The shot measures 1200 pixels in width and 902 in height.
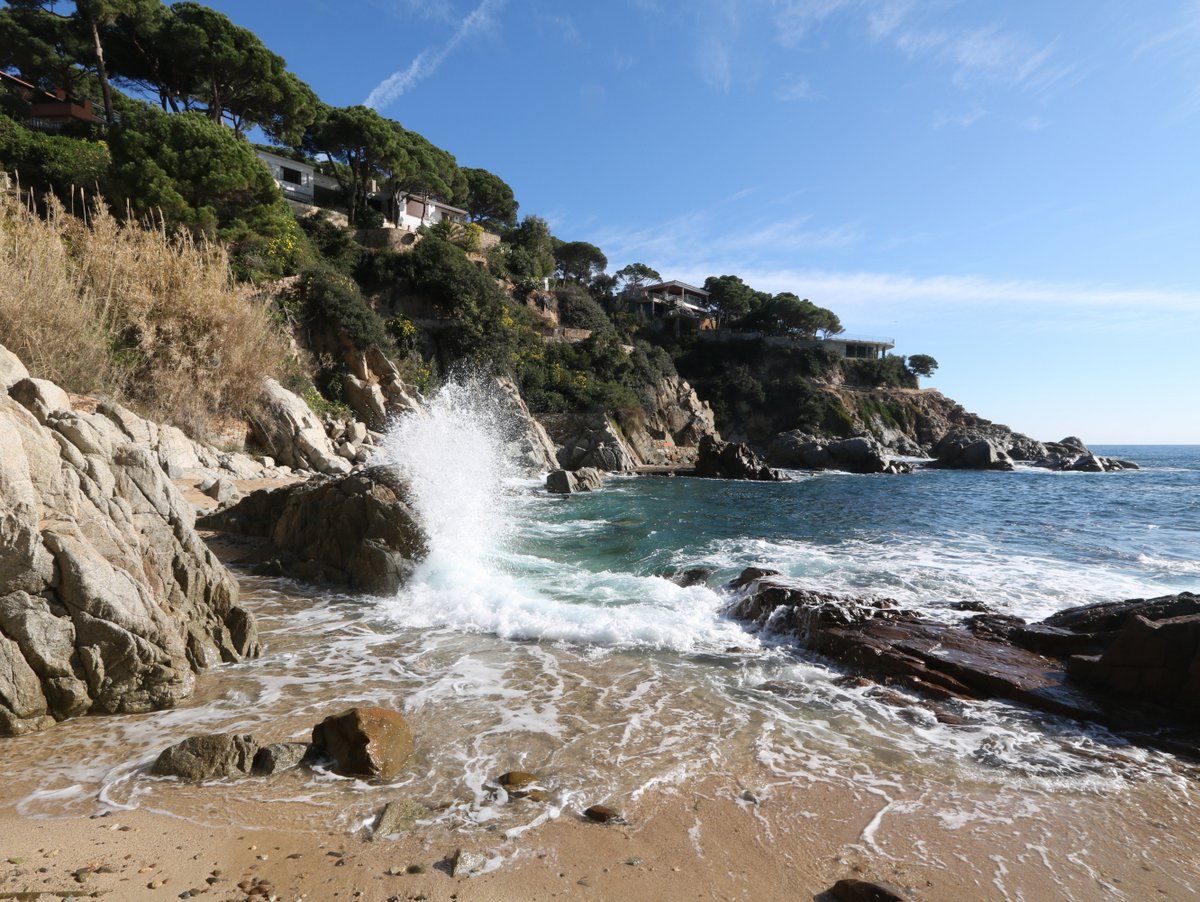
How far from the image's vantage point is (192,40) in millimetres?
30250

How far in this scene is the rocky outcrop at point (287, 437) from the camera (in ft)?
60.0

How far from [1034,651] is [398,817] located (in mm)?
7454

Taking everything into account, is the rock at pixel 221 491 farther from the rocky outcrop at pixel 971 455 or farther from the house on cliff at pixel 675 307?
the house on cliff at pixel 675 307

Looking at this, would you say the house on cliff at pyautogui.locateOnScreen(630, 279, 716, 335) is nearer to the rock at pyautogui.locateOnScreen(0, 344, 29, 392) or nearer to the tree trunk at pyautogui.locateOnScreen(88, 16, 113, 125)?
the tree trunk at pyautogui.locateOnScreen(88, 16, 113, 125)

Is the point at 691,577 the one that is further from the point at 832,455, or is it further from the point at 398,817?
the point at 832,455

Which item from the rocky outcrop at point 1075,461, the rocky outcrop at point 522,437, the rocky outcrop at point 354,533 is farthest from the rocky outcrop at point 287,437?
the rocky outcrop at point 1075,461

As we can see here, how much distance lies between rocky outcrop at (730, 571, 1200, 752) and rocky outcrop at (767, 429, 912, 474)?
38.7 metres

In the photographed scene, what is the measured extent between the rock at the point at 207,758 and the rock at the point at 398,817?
1119 mm

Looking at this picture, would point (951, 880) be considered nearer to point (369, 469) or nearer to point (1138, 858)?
point (1138, 858)

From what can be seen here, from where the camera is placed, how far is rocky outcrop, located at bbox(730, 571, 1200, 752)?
607 centimetres

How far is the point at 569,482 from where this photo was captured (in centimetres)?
2505

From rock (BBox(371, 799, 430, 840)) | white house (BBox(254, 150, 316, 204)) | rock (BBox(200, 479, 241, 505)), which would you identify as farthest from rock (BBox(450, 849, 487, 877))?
white house (BBox(254, 150, 316, 204))

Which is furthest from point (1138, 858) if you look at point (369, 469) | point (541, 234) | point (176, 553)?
point (541, 234)

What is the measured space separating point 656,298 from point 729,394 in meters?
15.6
